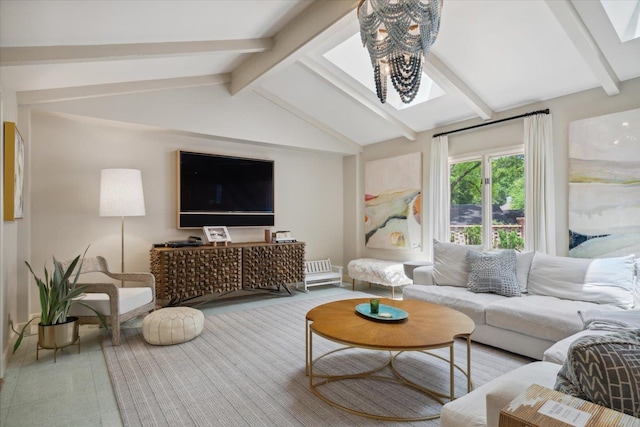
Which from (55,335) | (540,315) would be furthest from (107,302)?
(540,315)

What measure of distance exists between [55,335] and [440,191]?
15.0 ft

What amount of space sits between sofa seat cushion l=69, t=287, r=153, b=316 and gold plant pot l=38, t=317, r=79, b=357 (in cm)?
22

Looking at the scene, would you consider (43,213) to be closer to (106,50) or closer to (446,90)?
(106,50)

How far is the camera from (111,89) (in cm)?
386

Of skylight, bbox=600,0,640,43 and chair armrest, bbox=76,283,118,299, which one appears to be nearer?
skylight, bbox=600,0,640,43

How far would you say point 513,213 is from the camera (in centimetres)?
414

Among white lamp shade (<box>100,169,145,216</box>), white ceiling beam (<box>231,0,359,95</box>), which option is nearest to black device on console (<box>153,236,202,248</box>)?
white lamp shade (<box>100,169,145,216</box>)

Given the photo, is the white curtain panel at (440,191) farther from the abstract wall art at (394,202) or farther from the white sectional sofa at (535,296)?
the white sectional sofa at (535,296)

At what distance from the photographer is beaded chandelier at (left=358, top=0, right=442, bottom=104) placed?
2029 millimetres

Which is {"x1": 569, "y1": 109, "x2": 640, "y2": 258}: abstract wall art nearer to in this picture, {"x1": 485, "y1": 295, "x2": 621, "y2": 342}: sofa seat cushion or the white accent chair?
{"x1": 485, "y1": 295, "x2": 621, "y2": 342}: sofa seat cushion

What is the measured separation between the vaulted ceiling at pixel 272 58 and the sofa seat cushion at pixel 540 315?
2.11 metres

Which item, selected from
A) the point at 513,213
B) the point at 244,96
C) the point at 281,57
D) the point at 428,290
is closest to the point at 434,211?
the point at 513,213

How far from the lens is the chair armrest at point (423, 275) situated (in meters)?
4.01

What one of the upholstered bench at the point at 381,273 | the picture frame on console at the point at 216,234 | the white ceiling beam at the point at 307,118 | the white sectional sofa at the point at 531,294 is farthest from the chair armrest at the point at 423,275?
the white ceiling beam at the point at 307,118
